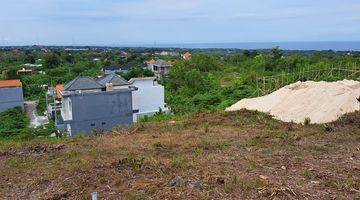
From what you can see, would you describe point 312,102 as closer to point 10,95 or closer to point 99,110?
point 99,110

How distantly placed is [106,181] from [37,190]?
84 cm

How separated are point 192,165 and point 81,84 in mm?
13375

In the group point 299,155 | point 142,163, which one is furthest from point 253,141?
point 142,163

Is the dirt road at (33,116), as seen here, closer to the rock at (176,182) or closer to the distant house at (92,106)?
the distant house at (92,106)

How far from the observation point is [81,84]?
1728cm

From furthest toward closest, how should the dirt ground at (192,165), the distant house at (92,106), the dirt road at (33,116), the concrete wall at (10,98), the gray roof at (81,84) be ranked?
the concrete wall at (10,98)
the dirt road at (33,116)
the gray roof at (81,84)
the distant house at (92,106)
the dirt ground at (192,165)

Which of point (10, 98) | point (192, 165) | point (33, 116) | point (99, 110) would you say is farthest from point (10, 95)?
point (192, 165)

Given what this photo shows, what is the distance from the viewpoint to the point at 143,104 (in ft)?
67.8

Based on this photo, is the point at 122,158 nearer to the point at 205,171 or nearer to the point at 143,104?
the point at 205,171

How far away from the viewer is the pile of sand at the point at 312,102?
10797mm

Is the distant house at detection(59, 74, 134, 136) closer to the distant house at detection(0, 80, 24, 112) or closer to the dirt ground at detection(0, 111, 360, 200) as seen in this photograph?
the distant house at detection(0, 80, 24, 112)

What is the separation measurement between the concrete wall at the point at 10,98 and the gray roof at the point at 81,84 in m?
10.0

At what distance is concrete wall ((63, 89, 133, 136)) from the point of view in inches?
653

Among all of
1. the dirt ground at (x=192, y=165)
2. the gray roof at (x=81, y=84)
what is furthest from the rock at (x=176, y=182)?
the gray roof at (x=81, y=84)
